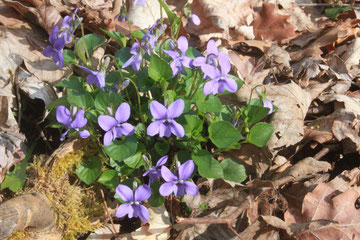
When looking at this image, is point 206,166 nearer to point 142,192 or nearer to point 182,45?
point 142,192

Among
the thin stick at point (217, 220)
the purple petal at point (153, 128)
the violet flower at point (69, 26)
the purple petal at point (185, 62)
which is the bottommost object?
the thin stick at point (217, 220)

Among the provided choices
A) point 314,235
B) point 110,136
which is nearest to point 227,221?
point 314,235

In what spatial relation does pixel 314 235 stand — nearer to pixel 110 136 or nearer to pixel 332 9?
pixel 110 136

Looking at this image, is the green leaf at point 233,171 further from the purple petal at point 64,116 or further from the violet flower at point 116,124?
the purple petal at point 64,116

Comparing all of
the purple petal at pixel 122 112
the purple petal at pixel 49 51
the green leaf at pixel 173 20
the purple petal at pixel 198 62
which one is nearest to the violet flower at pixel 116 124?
the purple petal at pixel 122 112

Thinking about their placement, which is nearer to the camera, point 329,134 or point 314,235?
point 314,235

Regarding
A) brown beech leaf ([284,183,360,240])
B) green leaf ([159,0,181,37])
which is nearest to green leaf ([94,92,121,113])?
green leaf ([159,0,181,37])

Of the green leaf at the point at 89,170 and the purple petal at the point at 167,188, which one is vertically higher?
the purple petal at the point at 167,188
